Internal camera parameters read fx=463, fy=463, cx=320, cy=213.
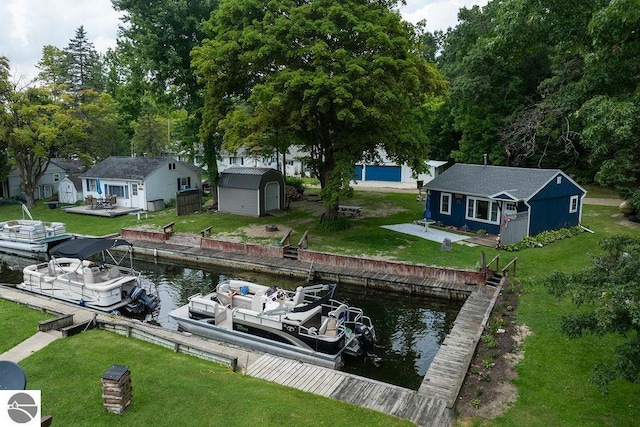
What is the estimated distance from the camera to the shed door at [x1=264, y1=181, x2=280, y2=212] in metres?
34.5

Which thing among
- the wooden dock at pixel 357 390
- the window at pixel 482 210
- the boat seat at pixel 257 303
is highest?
the window at pixel 482 210

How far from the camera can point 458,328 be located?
15.4m

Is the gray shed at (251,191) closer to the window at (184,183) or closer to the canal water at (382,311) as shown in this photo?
the window at (184,183)

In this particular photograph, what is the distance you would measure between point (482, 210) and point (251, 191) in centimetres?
1621

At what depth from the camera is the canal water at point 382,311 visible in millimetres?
14320

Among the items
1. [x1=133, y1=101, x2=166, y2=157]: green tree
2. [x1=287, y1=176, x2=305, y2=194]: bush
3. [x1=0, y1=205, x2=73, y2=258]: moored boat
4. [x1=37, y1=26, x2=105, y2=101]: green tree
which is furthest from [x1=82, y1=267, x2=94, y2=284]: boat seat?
[x1=37, y1=26, x2=105, y2=101]: green tree

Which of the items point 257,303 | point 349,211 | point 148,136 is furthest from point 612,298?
point 148,136

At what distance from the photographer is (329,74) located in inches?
953

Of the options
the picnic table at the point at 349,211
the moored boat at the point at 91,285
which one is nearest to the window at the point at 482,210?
the picnic table at the point at 349,211

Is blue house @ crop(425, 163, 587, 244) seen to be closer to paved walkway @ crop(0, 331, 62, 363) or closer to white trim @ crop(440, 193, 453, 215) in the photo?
white trim @ crop(440, 193, 453, 215)

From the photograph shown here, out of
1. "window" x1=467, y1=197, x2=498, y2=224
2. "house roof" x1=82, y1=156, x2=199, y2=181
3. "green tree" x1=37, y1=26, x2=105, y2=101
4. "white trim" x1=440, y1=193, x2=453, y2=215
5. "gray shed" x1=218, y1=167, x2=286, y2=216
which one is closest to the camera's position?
"window" x1=467, y1=197, x2=498, y2=224

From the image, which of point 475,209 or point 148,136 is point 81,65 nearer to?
point 148,136

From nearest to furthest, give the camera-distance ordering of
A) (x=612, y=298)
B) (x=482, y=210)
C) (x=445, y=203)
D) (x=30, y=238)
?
(x=612, y=298), (x=482, y=210), (x=30, y=238), (x=445, y=203)

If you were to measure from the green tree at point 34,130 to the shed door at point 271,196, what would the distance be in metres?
17.7
